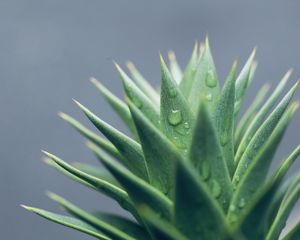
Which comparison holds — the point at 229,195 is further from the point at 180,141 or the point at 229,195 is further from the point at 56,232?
the point at 56,232

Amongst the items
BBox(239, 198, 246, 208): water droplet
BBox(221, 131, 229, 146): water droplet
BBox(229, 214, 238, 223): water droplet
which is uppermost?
BBox(221, 131, 229, 146): water droplet

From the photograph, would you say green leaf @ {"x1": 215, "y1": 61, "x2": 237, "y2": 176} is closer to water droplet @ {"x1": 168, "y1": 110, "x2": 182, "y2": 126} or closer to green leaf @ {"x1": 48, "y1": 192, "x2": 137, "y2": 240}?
water droplet @ {"x1": 168, "y1": 110, "x2": 182, "y2": 126}

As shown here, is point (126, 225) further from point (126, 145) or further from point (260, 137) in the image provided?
point (260, 137)

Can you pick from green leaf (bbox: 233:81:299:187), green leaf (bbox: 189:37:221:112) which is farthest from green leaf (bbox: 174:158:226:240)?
green leaf (bbox: 189:37:221:112)

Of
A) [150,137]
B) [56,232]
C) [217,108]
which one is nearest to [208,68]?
[217,108]

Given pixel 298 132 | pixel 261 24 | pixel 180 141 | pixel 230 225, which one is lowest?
pixel 298 132

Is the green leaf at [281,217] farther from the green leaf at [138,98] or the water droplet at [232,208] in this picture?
the green leaf at [138,98]

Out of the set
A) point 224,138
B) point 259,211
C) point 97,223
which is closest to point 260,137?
point 224,138

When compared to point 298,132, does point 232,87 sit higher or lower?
higher
